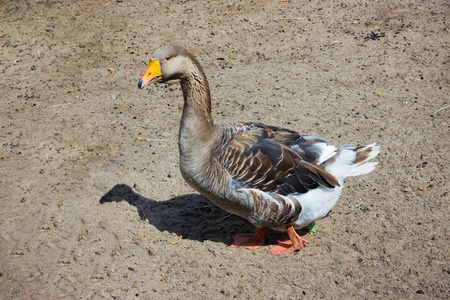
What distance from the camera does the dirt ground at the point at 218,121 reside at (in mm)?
4223

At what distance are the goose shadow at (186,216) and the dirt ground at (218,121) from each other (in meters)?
A: 0.02

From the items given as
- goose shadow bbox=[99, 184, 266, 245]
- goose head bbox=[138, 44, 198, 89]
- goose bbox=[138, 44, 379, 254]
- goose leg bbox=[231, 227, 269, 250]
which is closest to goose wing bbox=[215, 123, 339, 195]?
goose bbox=[138, 44, 379, 254]

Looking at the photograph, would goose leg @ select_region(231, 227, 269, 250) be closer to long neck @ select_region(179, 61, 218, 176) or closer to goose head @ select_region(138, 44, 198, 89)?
A: long neck @ select_region(179, 61, 218, 176)

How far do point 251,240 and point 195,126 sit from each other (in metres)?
1.49

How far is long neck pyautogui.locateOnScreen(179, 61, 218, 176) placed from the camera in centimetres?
421

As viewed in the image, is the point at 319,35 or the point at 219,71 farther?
the point at 319,35

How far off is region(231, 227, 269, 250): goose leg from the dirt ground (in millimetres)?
90

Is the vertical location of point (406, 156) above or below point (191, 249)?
above

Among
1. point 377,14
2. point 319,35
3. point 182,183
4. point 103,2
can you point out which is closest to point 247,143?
point 182,183

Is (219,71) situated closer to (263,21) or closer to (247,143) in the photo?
(263,21)

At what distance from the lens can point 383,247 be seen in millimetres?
4434

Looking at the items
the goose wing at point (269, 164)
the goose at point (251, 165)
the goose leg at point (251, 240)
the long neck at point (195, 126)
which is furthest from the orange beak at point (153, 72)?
the goose leg at point (251, 240)

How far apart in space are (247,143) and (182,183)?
1.55 m

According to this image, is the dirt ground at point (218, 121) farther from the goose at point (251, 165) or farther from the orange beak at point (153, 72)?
the orange beak at point (153, 72)
